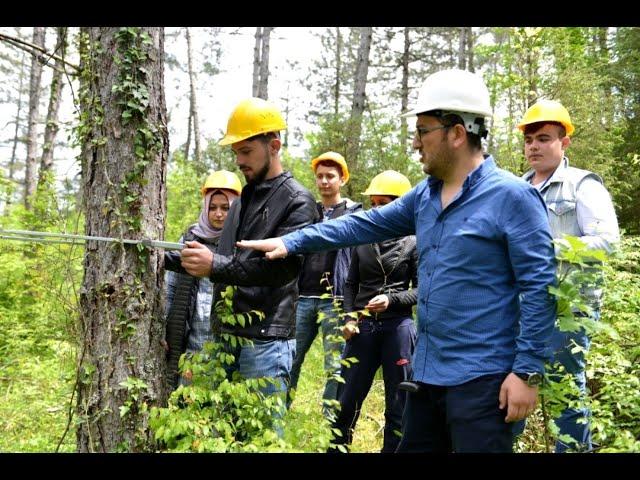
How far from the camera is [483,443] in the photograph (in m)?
2.52

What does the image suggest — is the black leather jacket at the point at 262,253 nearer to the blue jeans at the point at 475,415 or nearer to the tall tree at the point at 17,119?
the blue jeans at the point at 475,415

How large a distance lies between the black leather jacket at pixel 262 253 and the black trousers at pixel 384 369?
1.40 m

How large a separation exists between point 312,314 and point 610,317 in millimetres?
2593

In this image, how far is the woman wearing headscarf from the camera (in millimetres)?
3984

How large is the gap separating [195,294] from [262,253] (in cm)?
138

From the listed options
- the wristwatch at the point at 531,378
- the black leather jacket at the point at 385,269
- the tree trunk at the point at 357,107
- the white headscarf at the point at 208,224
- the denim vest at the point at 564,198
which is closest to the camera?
the wristwatch at the point at 531,378

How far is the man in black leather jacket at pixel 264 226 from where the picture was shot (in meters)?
3.36

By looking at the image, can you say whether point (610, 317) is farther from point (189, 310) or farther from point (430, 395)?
point (189, 310)

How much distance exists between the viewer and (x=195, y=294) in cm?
441

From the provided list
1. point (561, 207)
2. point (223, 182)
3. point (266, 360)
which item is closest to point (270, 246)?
point (266, 360)

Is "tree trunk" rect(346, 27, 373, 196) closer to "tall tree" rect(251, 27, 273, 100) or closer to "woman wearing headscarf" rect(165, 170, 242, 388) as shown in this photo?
"tall tree" rect(251, 27, 273, 100)

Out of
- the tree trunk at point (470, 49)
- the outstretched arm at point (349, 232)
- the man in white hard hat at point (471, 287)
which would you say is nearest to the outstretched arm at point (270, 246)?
the outstretched arm at point (349, 232)
